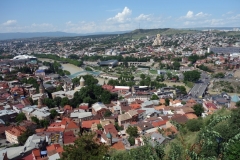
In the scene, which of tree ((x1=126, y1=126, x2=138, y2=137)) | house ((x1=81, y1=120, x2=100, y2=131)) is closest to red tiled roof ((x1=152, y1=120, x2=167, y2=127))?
tree ((x1=126, y1=126, x2=138, y2=137))

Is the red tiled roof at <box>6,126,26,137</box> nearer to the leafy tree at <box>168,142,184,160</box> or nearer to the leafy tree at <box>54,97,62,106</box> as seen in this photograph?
the leafy tree at <box>54,97,62,106</box>

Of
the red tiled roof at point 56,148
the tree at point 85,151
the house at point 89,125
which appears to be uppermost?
the tree at point 85,151

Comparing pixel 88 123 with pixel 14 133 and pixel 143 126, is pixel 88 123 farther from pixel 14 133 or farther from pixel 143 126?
pixel 14 133

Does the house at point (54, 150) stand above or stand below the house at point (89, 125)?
above

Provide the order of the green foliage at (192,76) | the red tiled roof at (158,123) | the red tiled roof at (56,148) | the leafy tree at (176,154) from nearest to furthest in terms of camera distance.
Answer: the leafy tree at (176,154)
the red tiled roof at (56,148)
the red tiled roof at (158,123)
the green foliage at (192,76)

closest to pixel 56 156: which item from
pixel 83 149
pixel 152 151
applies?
pixel 83 149

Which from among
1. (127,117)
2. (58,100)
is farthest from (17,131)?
(58,100)

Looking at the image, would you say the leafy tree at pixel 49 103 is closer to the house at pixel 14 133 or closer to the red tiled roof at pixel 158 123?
the house at pixel 14 133

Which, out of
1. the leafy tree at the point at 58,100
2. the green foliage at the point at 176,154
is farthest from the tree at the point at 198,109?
the green foliage at the point at 176,154
